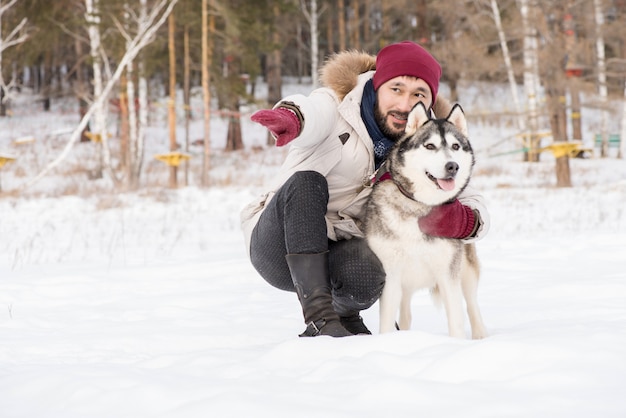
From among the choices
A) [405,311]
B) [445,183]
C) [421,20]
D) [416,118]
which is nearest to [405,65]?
[416,118]

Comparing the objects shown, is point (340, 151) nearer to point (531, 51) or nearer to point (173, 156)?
point (531, 51)

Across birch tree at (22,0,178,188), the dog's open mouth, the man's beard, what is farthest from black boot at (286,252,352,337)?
birch tree at (22,0,178,188)

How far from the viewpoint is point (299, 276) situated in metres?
2.64

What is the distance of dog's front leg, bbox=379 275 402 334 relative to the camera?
273 centimetres

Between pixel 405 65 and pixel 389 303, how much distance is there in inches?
42.8

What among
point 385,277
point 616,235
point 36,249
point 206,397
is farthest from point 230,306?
point 616,235

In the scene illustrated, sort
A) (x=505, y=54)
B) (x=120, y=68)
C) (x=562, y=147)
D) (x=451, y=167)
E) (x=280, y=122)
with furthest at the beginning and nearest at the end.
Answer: (x=505, y=54) → (x=562, y=147) → (x=120, y=68) → (x=451, y=167) → (x=280, y=122)

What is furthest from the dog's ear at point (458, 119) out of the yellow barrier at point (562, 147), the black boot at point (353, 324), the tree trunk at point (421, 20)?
the tree trunk at point (421, 20)

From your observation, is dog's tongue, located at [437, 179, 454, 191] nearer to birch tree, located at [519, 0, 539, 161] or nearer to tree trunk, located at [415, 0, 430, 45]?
birch tree, located at [519, 0, 539, 161]

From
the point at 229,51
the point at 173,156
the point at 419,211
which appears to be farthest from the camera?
the point at 229,51

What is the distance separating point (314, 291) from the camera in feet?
8.55

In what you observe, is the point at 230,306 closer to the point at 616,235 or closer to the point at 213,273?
the point at 213,273

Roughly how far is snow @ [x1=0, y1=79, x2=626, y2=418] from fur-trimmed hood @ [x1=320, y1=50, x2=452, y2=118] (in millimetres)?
1196

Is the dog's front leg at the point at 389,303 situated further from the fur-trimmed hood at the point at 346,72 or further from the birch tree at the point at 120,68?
the birch tree at the point at 120,68
